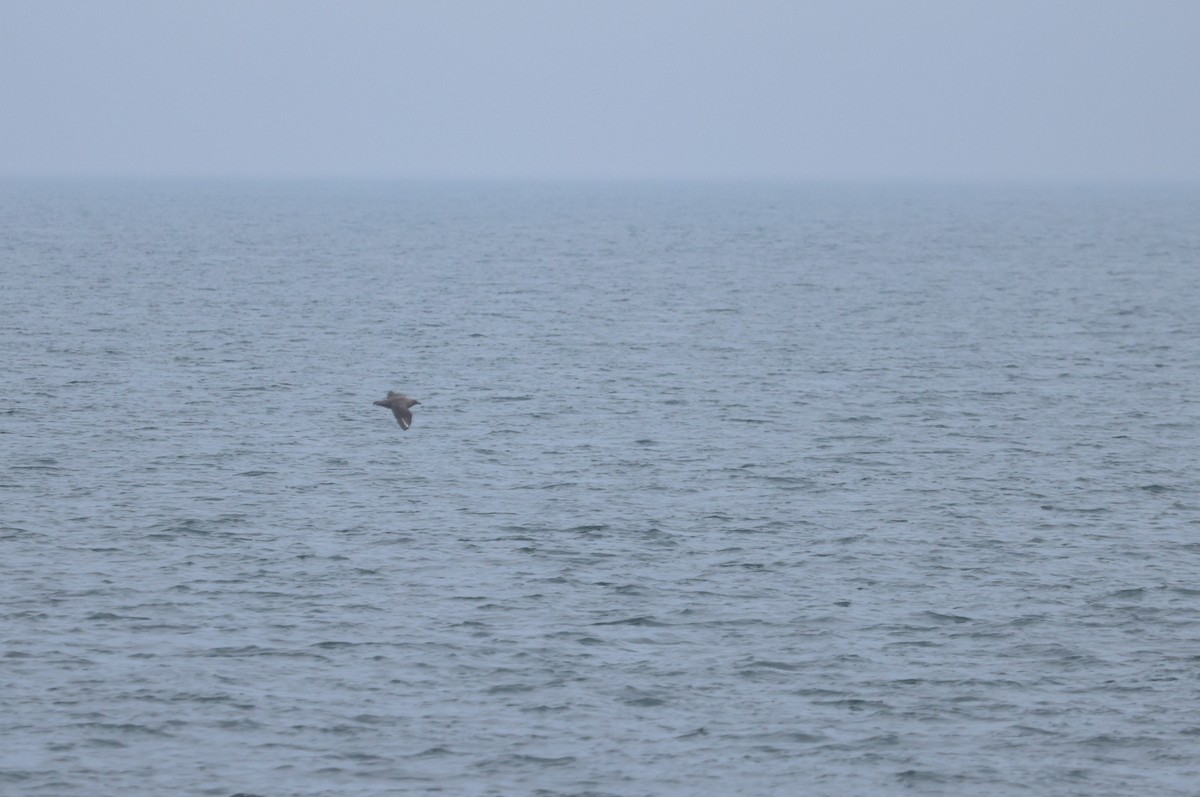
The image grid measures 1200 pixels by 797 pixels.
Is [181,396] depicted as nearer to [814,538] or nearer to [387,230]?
[814,538]

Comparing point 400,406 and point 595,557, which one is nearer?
point 595,557

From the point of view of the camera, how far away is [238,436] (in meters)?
48.7

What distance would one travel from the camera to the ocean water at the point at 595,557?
83.6ft

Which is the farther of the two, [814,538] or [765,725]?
[814,538]

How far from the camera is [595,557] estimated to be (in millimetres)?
36250

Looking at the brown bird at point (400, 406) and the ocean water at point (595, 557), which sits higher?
the brown bird at point (400, 406)

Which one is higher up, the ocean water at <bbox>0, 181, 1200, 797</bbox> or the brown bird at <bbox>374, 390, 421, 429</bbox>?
Result: the brown bird at <bbox>374, 390, 421, 429</bbox>

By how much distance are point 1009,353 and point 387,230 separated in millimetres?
112820

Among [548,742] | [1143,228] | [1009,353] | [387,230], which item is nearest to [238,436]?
[548,742]

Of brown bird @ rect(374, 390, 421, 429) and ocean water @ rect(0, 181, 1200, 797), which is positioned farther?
brown bird @ rect(374, 390, 421, 429)

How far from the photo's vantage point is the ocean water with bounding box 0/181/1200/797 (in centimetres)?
2548

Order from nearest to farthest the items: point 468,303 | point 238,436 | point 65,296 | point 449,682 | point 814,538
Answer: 1. point 449,682
2. point 814,538
3. point 238,436
4. point 65,296
5. point 468,303

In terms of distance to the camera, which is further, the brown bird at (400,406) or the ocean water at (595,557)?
the brown bird at (400,406)

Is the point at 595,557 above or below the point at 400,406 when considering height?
below
